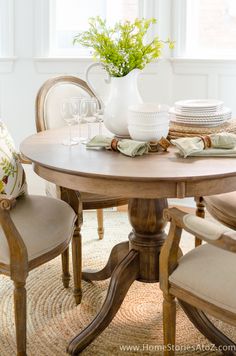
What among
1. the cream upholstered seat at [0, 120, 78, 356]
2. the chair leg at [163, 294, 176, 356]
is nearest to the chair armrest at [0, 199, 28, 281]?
the cream upholstered seat at [0, 120, 78, 356]

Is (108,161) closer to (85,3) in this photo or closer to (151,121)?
(151,121)

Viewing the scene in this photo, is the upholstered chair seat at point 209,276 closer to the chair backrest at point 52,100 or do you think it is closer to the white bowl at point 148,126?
the white bowl at point 148,126

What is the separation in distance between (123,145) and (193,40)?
1.96m

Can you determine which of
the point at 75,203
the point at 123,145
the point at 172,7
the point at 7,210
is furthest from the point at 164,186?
the point at 172,7

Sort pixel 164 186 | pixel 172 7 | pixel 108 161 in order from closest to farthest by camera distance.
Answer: pixel 164 186, pixel 108 161, pixel 172 7

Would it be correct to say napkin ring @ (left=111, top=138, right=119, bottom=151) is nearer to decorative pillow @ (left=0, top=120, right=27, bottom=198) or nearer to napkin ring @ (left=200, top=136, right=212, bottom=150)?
napkin ring @ (left=200, top=136, right=212, bottom=150)

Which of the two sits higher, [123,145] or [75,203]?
[123,145]

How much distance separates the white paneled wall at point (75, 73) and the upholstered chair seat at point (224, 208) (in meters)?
1.45

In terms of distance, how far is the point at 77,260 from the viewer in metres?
2.47

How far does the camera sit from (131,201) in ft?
7.54

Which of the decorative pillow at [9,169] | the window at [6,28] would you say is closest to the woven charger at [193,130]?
the decorative pillow at [9,169]

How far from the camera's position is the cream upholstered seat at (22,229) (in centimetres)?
191

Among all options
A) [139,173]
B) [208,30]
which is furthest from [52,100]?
[208,30]

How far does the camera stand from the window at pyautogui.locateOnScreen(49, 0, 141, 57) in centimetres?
381
